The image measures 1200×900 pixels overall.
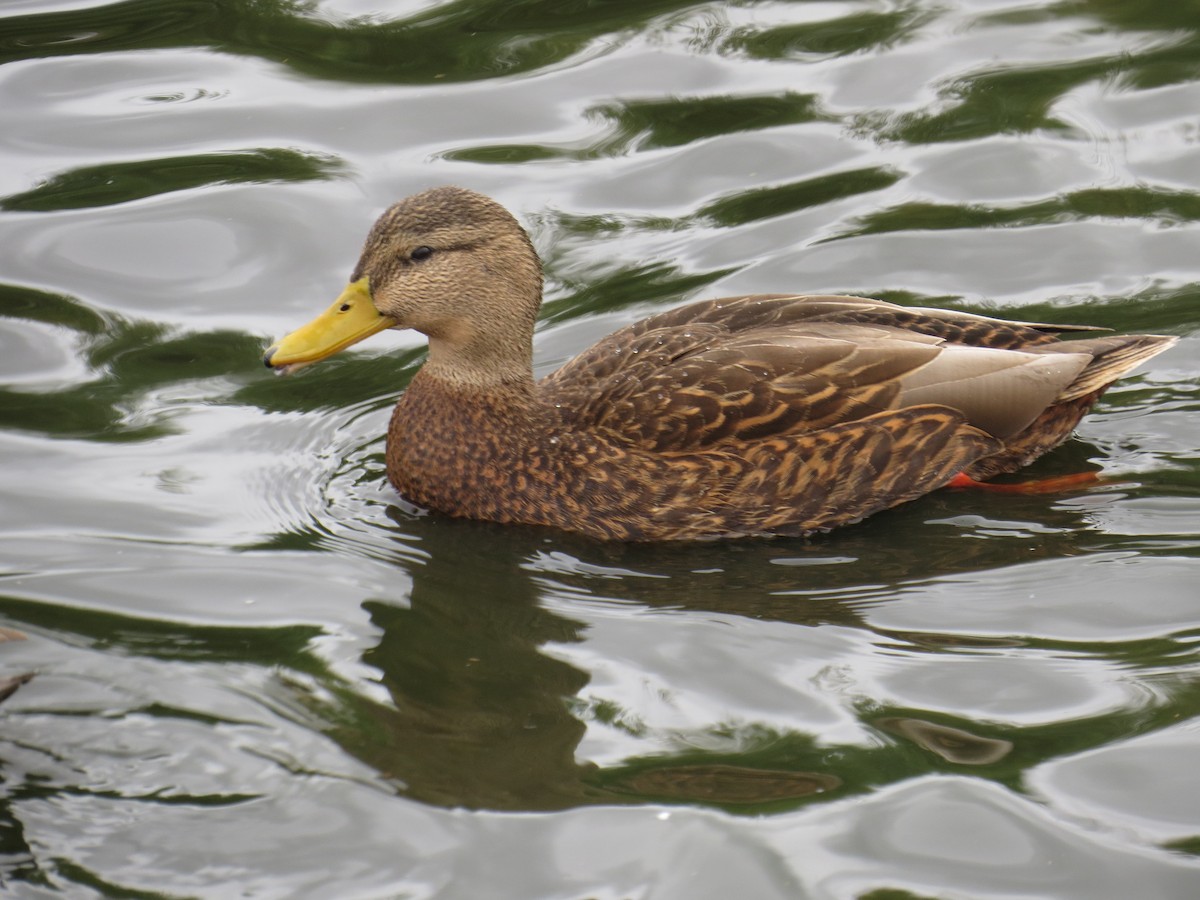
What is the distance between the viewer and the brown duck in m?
7.32

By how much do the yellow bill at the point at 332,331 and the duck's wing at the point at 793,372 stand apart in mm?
864

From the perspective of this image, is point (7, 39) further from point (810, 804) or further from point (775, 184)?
point (810, 804)

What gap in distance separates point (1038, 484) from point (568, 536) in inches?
80.1

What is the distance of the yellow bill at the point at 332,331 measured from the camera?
7461mm

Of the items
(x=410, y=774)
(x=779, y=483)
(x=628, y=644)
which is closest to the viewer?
(x=410, y=774)

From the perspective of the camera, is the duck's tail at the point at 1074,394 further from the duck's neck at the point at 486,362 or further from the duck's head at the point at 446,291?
the duck's head at the point at 446,291

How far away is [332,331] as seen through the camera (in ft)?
24.7

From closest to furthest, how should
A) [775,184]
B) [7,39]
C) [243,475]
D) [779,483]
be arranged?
1. [779,483]
2. [243,475]
3. [775,184]
4. [7,39]

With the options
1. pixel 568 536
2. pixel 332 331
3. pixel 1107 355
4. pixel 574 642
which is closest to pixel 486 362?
pixel 332 331

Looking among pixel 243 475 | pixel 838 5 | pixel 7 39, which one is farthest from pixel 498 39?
pixel 243 475

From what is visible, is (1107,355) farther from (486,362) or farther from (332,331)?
(332,331)

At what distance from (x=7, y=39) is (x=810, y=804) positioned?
861 centimetres

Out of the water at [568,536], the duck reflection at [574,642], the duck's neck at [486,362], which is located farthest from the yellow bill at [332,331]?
the duck reflection at [574,642]

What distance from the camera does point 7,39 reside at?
11672 mm
